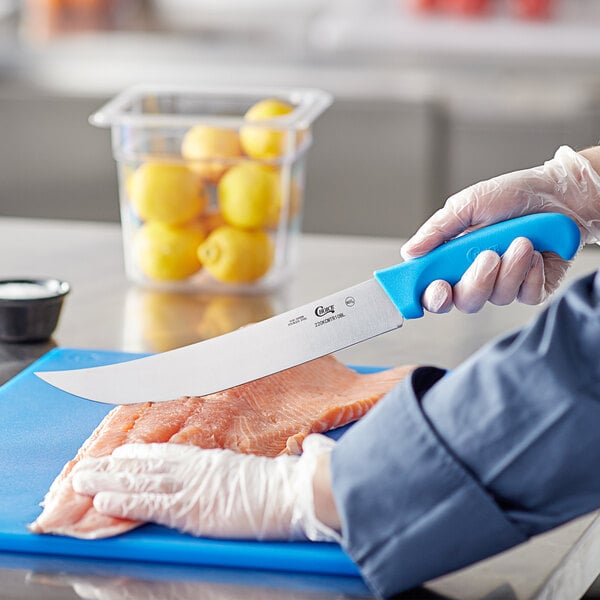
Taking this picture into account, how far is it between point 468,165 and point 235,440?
2.50 m

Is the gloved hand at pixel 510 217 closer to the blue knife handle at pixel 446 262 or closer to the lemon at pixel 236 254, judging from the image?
the blue knife handle at pixel 446 262

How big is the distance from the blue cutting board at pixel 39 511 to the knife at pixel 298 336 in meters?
0.06

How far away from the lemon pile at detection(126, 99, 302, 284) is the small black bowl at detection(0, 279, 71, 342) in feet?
0.71

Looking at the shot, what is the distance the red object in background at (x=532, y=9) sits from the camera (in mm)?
3959

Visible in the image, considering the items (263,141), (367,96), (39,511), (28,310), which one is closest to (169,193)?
(263,141)

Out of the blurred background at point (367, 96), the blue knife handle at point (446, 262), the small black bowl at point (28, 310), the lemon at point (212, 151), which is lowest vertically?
the blurred background at point (367, 96)

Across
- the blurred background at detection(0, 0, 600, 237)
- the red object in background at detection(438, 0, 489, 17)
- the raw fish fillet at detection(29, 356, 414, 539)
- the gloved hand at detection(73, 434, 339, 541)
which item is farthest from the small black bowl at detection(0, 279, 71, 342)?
the red object in background at detection(438, 0, 489, 17)

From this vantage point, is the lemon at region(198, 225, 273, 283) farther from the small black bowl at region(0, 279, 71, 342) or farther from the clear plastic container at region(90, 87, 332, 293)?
the small black bowl at region(0, 279, 71, 342)

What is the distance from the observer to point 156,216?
6.28 ft

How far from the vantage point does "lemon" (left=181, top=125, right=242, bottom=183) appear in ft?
6.26

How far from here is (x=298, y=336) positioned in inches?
53.9

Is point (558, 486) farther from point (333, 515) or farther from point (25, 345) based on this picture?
point (25, 345)

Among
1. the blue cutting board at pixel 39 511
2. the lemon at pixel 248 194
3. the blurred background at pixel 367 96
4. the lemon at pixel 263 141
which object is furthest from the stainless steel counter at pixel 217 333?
the blurred background at pixel 367 96

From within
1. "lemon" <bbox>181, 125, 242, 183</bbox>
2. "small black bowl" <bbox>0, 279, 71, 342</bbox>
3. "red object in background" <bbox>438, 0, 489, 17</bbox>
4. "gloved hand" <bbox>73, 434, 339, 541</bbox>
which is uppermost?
"lemon" <bbox>181, 125, 242, 183</bbox>
